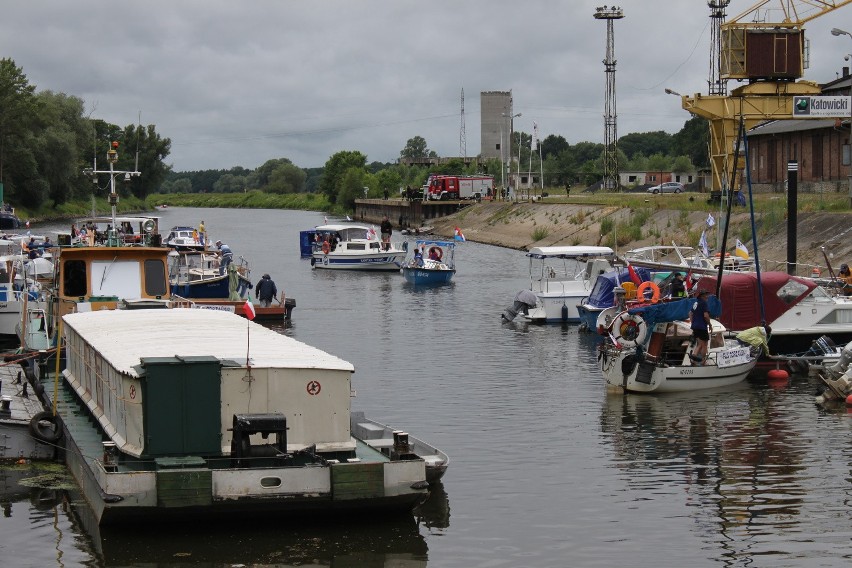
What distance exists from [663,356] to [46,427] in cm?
1605

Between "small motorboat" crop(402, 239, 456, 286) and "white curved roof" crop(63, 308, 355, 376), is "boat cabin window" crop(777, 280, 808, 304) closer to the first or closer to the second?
"white curved roof" crop(63, 308, 355, 376)

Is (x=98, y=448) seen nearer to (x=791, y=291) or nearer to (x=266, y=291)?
(x=791, y=291)

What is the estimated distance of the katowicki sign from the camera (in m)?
70.8

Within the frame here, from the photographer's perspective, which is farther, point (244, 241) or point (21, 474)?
point (244, 241)

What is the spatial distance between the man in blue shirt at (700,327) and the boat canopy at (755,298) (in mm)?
3701

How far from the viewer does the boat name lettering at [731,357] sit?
104 ft

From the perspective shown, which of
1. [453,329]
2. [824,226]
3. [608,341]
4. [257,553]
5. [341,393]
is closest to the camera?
[257,553]

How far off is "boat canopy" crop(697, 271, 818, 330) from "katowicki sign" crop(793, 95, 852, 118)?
125ft

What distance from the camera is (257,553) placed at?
17984 mm

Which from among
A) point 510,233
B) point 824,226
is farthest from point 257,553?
point 510,233

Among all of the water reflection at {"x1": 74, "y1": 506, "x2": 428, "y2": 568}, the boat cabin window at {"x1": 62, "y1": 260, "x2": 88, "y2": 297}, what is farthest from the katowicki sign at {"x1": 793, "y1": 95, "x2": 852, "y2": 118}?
the water reflection at {"x1": 74, "y1": 506, "x2": 428, "y2": 568}

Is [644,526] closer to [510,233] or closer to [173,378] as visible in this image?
[173,378]

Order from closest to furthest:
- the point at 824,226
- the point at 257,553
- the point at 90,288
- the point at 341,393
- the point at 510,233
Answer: the point at 257,553
the point at 341,393
the point at 90,288
the point at 824,226
the point at 510,233

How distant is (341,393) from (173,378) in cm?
269
